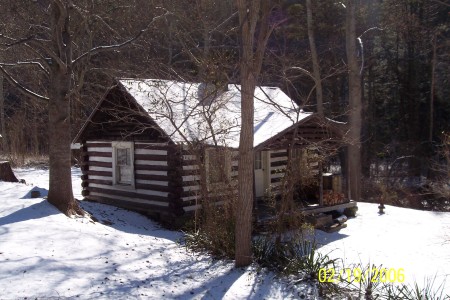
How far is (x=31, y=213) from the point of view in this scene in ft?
34.1

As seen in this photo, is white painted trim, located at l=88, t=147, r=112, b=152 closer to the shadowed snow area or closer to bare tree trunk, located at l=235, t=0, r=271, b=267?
the shadowed snow area

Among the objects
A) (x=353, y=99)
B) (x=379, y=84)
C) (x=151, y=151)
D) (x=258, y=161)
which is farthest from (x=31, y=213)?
(x=379, y=84)

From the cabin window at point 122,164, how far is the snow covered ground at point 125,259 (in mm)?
1659

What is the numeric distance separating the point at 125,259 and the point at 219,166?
2.99 m

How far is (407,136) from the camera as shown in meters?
32.9

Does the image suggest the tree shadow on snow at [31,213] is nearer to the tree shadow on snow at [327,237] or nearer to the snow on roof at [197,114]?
the snow on roof at [197,114]

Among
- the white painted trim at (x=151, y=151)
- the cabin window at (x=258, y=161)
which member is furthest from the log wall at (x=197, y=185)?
the cabin window at (x=258, y=161)

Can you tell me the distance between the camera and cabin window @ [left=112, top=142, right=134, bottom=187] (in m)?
15.0

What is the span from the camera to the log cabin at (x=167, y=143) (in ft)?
41.2

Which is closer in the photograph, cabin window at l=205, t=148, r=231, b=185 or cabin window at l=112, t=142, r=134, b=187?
cabin window at l=205, t=148, r=231, b=185

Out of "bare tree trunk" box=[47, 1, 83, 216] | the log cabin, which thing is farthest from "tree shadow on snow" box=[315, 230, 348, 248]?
"bare tree trunk" box=[47, 1, 83, 216]

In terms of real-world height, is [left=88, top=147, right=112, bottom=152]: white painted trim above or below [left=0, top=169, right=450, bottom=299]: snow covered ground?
above
